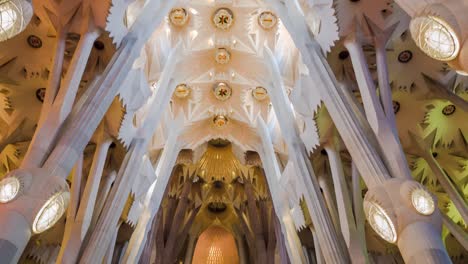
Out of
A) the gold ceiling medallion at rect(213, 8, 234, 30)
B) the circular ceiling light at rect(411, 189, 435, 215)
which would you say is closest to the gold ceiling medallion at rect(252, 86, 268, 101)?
the gold ceiling medallion at rect(213, 8, 234, 30)

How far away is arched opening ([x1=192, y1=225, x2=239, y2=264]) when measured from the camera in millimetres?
20172

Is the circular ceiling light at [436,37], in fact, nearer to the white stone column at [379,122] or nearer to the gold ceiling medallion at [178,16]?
the white stone column at [379,122]

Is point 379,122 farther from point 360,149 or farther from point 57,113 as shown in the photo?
point 57,113

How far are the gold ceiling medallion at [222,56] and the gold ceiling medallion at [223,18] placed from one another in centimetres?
84

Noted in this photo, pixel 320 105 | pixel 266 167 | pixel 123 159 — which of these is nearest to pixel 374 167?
pixel 320 105

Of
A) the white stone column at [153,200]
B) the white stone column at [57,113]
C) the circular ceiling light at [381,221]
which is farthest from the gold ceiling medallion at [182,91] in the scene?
the circular ceiling light at [381,221]

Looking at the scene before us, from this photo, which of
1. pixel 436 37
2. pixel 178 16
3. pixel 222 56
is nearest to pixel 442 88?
pixel 436 37

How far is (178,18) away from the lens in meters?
13.4

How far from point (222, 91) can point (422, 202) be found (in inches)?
419

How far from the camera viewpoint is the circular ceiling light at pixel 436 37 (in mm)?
4418

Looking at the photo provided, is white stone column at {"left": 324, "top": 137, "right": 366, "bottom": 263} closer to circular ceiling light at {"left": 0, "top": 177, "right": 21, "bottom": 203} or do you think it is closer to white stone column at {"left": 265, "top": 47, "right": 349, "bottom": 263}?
white stone column at {"left": 265, "top": 47, "right": 349, "bottom": 263}

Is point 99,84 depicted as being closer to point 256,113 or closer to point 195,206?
point 256,113

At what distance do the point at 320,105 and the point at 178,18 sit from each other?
6.27 m

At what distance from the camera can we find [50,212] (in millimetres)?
5711
